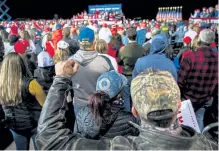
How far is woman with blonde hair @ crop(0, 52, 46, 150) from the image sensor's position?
314 centimetres

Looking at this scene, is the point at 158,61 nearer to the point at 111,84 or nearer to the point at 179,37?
the point at 111,84

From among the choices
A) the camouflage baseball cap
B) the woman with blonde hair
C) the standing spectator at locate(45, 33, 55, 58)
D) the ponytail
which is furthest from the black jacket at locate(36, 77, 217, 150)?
the standing spectator at locate(45, 33, 55, 58)

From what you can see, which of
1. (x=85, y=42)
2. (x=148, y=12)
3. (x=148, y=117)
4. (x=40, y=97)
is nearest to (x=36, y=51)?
(x=85, y=42)

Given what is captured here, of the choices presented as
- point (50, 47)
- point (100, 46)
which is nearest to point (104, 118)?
point (100, 46)

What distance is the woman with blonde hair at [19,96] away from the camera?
3.14 m

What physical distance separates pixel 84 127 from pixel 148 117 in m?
1.00

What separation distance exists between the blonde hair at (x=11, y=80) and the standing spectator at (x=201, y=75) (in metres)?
1.76

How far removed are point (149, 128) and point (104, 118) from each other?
2.96 ft

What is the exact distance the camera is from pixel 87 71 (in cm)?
356

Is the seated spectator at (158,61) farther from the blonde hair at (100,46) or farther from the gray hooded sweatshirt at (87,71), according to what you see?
the blonde hair at (100,46)

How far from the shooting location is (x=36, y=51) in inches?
304

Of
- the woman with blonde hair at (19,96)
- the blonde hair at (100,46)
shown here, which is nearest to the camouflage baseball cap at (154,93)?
the woman with blonde hair at (19,96)

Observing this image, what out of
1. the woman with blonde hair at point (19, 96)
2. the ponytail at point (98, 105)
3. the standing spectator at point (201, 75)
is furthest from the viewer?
the standing spectator at point (201, 75)

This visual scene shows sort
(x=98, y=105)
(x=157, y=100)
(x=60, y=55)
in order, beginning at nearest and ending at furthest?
1. (x=157, y=100)
2. (x=98, y=105)
3. (x=60, y=55)
